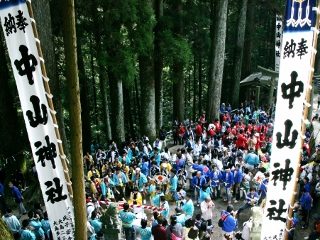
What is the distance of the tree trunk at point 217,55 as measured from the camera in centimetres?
1881

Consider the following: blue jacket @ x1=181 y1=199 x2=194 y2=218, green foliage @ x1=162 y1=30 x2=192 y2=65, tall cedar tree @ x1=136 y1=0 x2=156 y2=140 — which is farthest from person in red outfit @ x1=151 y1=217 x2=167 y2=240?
green foliage @ x1=162 y1=30 x2=192 y2=65

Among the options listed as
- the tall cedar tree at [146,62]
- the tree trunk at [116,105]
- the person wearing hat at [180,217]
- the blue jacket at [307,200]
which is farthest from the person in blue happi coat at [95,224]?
the tree trunk at [116,105]

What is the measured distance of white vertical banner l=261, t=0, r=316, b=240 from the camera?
5.62 meters

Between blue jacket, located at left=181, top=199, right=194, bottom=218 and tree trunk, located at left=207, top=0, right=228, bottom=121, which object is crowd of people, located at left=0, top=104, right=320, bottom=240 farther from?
tree trunk, located at left=207, top=0, right=228, bottom=121

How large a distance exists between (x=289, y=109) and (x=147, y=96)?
1174 centimetres

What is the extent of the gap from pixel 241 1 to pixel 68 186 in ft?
62.4

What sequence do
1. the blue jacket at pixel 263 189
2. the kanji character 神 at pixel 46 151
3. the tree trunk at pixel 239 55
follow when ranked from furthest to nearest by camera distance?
the tree trunk at pixel 239 55 → the blue jacket at pixel 263 189 → the kanji character 神 at pixel 46 151

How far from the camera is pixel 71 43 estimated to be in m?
4.45

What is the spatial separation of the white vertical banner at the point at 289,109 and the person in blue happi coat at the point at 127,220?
385cm

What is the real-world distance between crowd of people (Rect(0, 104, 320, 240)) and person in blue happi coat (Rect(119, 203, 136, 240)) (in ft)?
0.06

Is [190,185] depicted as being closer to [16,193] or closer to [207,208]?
[207,208]

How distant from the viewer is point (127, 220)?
31.4 feet

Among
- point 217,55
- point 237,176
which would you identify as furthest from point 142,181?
point 217,55

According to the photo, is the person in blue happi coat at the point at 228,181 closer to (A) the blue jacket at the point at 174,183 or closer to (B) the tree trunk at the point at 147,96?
(A) the blue jacket at the point at 174,183
